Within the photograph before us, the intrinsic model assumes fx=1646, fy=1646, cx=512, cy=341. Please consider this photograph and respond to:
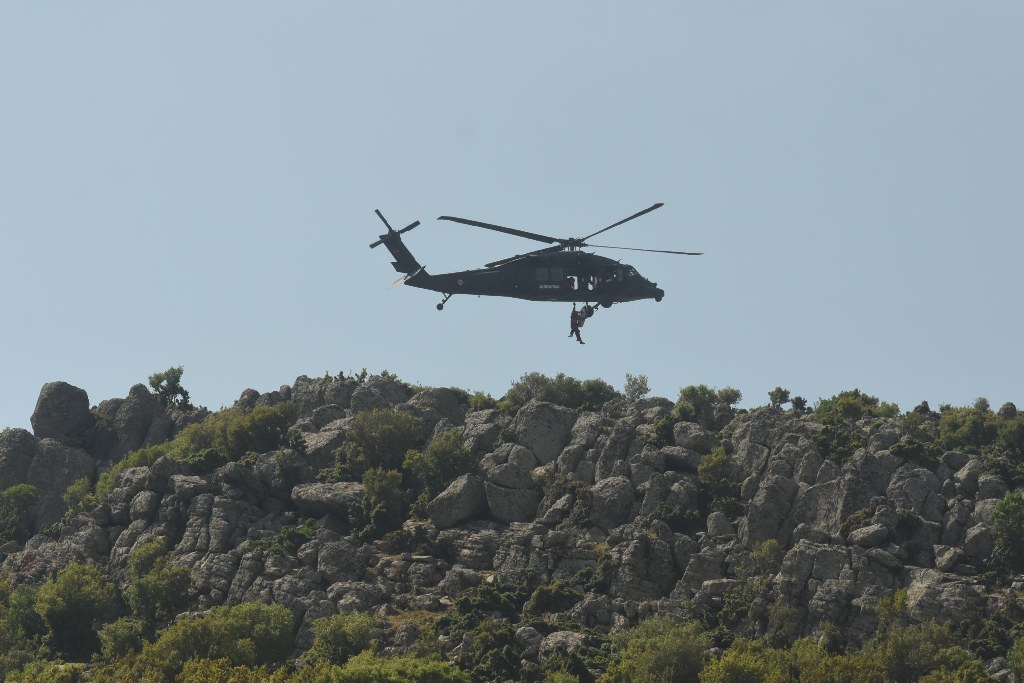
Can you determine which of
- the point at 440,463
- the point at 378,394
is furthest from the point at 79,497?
the point at 440,463

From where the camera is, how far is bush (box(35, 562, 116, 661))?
348 feet

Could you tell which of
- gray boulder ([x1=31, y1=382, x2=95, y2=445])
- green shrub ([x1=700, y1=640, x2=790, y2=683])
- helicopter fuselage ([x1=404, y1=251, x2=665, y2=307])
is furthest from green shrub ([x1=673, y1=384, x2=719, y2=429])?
gray boulder ([x1=31, y1=382, x2=95, y2=445])

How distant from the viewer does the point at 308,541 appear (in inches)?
4471

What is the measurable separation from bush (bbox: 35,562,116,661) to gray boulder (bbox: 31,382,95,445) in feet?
106

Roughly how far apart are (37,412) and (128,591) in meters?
36.7

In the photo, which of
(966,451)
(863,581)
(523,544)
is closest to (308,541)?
(523,544)

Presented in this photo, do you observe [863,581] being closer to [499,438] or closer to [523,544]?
[523,544]

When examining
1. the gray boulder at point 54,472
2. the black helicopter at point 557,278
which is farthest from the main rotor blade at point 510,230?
the gray boulder at point 54,472

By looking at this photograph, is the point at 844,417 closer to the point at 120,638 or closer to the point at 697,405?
the point at 697,405

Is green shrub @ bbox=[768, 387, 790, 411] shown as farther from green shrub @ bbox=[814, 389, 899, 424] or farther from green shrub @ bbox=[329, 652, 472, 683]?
green shrub @ bbox=[329, 652, 472, 683]

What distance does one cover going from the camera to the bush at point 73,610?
348 ft

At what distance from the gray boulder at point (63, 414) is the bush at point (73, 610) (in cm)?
3223

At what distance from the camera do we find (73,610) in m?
107

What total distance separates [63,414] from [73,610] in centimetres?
3678
